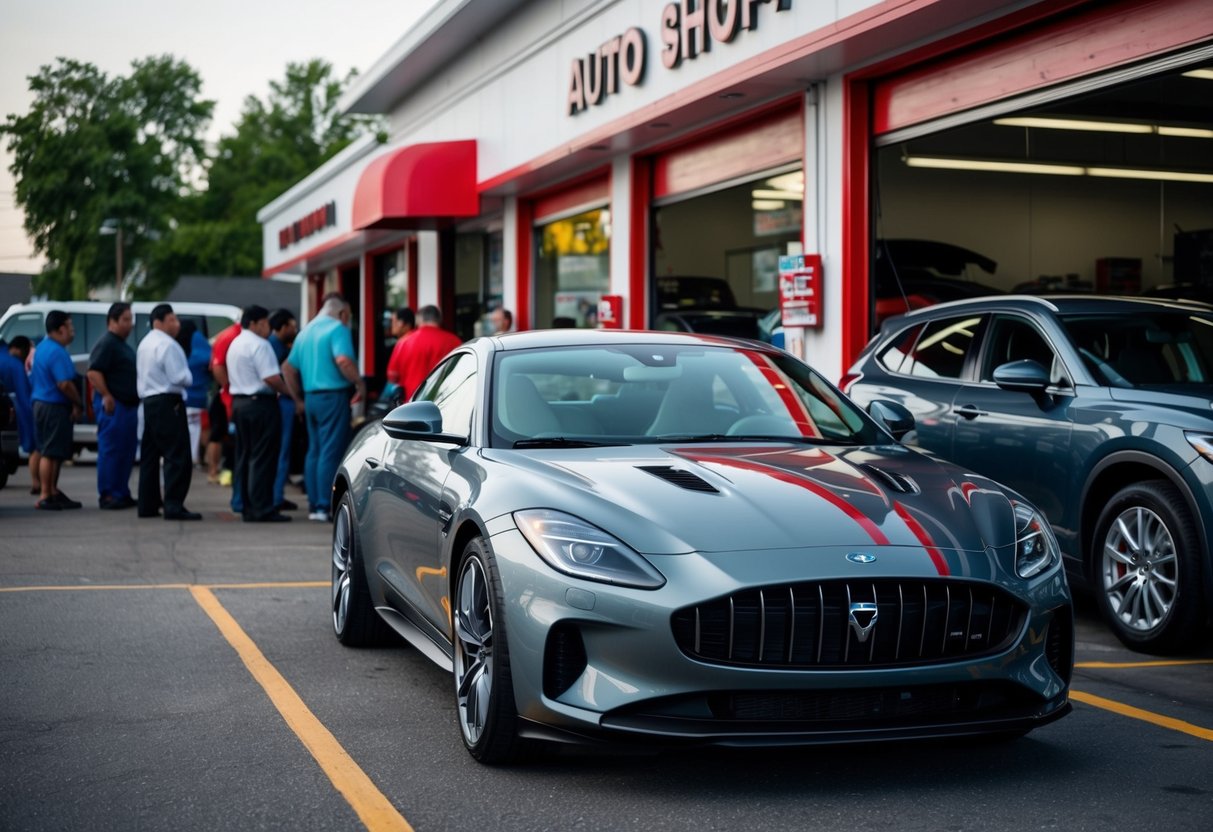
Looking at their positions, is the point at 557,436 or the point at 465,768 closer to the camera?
the point at 465,768

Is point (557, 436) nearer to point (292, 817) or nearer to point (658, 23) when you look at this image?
point (292, 817)

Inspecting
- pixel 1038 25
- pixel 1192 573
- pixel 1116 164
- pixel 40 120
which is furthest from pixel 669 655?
pixel 40 120

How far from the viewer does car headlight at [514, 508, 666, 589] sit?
4402mm

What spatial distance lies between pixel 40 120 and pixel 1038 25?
228ft

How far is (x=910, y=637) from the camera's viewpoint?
4422 mm

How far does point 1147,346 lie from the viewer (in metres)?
8.00

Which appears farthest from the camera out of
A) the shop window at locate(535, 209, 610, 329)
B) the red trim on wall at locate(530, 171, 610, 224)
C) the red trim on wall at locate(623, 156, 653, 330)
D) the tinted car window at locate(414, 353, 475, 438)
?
the shop window at locate(535, 209, 610, 329)

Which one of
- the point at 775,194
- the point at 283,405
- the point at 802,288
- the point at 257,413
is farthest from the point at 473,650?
the point at 775,194

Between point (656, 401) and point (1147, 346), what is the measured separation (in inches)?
135

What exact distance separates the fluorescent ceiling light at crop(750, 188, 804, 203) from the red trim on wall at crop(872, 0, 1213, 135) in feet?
6.46

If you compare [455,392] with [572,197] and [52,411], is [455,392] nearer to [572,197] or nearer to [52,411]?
[52,411]

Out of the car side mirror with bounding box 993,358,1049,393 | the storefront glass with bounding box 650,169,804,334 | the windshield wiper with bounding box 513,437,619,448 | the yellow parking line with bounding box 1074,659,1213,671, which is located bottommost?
the yellow parking line with bounding box 1074,659,1213,671

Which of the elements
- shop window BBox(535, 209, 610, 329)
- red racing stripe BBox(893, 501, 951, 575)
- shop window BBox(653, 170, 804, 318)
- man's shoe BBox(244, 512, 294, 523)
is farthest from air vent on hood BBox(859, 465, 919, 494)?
shop window BBox(535, 209, 610, 329)

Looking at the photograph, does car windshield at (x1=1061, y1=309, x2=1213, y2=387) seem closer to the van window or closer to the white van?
the white van
